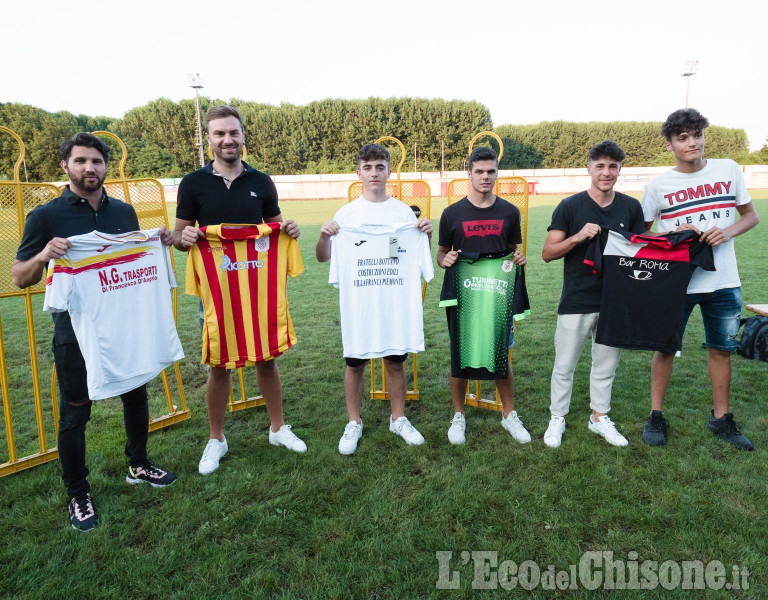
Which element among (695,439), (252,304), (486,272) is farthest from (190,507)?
(695,439)

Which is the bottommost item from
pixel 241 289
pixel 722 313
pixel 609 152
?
pixel 722 313

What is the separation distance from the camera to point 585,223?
3676 millimetres

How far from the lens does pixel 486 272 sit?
12.5 feet

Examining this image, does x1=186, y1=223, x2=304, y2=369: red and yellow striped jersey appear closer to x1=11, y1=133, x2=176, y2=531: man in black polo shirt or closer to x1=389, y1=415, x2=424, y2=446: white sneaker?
x1=11, y1=133, x2=176, y2=531: man in black polo shirt

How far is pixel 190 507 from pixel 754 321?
657 centimetres

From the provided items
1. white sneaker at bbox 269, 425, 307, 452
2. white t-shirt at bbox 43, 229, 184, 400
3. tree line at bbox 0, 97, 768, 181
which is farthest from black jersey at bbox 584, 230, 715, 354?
tree line at bbox 0, 97, 768, 181

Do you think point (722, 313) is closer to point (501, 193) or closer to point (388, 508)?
point (501, 193)

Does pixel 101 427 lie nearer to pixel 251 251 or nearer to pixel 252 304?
pixel 252 304

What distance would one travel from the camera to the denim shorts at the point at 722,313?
12.3 feet

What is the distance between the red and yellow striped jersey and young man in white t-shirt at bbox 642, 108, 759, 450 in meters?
3.08

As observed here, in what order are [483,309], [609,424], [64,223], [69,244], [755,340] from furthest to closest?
1. [755,340]
2. [609,424]
3. [483,309]
4. [64,223]
5. [69,244]

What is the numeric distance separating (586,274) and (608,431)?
135 cm
